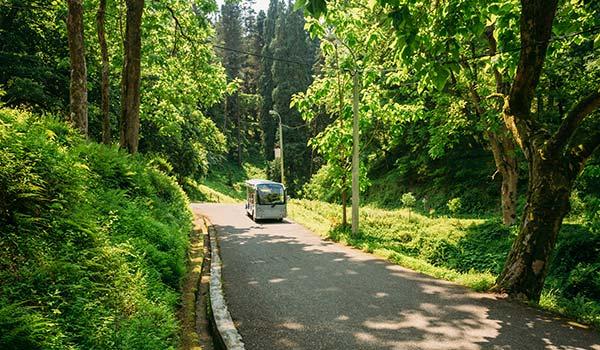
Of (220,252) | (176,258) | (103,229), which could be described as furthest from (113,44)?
(103,229)

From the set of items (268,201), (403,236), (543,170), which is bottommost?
(403,236)

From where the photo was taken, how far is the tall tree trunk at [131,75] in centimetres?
1458

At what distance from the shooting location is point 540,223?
7.17 meters

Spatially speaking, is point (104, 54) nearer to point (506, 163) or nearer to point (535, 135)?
point (535, 135)

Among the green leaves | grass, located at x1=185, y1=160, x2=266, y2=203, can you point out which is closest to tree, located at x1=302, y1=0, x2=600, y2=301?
the green leaves

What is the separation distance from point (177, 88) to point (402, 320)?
1484 cm

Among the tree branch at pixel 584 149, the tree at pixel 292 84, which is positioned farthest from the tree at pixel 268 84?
Result: the tree branch at pixel 584 149

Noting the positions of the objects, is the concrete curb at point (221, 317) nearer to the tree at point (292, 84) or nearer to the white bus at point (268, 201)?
the white bus at point (268, 201)

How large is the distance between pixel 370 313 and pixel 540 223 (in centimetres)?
342

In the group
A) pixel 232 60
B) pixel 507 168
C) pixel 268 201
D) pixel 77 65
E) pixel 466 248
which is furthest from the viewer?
pixel 232 60

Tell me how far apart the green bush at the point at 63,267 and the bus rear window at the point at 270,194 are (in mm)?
15080

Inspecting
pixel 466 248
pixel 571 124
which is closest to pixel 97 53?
pixel 466 248

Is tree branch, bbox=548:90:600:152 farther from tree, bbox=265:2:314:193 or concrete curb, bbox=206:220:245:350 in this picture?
tree, bbox=265:2:314:193

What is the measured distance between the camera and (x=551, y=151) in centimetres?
719
